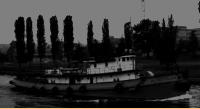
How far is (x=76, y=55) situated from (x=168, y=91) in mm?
47811

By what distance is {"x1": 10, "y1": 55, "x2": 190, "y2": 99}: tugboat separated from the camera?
32.3 m

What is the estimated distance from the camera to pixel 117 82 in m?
33.4

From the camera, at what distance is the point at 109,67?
35.5m

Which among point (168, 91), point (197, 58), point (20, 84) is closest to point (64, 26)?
point (20, 84)

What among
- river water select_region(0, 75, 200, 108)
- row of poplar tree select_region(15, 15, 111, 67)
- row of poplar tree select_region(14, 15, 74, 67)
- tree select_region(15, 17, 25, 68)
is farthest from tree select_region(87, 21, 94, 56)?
river water select_region(0, 75, 200, 108)

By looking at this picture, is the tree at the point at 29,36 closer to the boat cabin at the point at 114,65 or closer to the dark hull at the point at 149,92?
the boat cabin at the point at 114,65

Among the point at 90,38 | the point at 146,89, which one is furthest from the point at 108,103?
the point at 90,38

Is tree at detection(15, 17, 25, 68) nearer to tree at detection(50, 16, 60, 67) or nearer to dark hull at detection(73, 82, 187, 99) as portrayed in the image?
tree at detection(50, 16, 60, 67)

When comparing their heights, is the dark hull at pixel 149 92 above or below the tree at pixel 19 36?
below

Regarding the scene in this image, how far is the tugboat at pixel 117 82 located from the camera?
32312 mm

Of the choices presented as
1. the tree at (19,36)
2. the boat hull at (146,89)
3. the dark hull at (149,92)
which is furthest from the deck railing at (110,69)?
the tree at (19,36)

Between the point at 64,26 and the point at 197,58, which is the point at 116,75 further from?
the point at 197,58

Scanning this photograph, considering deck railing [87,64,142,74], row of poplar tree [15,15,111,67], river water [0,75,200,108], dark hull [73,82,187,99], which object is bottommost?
river water [0,75,200,108]

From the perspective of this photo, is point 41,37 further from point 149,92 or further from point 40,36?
point 149,92
